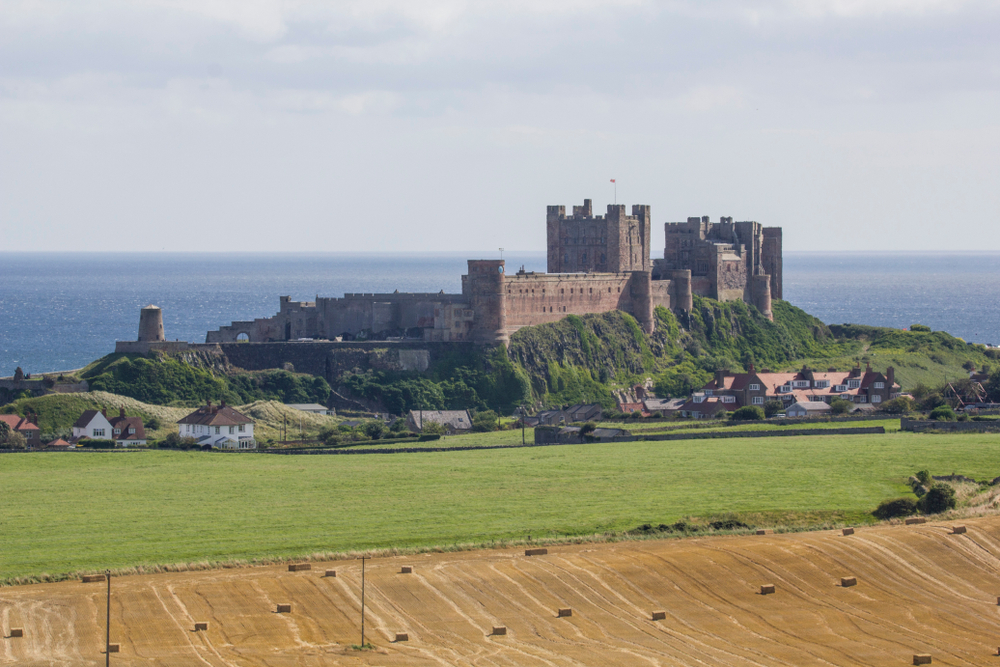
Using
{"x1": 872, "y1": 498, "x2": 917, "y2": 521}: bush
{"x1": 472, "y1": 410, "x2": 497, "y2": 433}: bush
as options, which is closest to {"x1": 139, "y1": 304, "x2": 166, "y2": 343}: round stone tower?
{"x1": 472, "y1": 410, "x2": 497, "y2": 433}: bush

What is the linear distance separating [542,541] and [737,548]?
657 centimetres

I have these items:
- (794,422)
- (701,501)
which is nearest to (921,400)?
(794,422)

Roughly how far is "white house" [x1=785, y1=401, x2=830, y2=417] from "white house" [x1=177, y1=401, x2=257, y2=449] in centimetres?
3238

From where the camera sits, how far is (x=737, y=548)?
52.9 meters

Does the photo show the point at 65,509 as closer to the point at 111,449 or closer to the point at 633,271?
the point at 111,449

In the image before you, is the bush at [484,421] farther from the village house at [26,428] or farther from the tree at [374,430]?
the village house at [26,428]

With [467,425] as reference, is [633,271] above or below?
above

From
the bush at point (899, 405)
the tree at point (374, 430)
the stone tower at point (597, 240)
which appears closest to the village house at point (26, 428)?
the tree at point (374, 430)

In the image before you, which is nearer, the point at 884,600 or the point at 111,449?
the point at 884,600

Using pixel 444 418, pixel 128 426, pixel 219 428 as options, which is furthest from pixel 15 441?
pixel 444 418

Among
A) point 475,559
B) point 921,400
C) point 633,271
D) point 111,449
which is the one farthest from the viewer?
point 633,271

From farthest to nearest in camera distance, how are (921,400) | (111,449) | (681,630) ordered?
(921,400)
(111,449)
(681,630)

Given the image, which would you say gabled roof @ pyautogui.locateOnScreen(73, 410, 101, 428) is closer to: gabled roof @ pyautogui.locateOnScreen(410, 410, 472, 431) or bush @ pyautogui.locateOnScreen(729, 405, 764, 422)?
gabled roof @ pyautogui.locateOnScreen(410, 410, 472, 431)

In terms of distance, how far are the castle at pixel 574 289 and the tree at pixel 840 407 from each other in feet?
71.1
